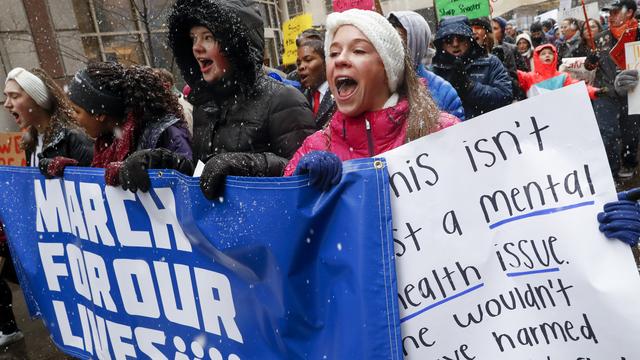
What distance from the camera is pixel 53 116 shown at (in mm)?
3738

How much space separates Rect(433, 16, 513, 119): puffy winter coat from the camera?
13.3 ft

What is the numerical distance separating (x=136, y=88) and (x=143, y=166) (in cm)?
76

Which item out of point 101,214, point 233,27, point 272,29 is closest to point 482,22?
point 233,27

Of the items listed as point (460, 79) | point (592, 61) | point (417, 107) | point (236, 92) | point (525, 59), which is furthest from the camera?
point (525, 59)

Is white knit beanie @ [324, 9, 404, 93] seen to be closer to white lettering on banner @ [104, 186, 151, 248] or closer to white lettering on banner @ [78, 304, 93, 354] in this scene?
white lettering on banner @ [104, 186, 151, 248]

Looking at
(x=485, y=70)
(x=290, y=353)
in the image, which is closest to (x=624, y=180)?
(x=485, y=70)

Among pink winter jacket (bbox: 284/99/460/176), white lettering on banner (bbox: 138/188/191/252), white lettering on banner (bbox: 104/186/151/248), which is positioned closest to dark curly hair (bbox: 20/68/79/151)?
white lettering on banner (bbox: 104/186/151/248)

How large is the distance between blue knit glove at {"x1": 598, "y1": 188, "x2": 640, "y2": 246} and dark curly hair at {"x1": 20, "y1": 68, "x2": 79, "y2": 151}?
3.41m

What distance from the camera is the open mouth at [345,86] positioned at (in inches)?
78.1

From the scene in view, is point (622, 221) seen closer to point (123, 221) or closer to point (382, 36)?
point (382, 36)

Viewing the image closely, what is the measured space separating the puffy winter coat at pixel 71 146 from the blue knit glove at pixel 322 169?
7.54 feet

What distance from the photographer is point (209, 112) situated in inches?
105

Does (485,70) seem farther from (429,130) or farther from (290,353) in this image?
(290,353)

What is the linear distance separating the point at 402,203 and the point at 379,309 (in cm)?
34
